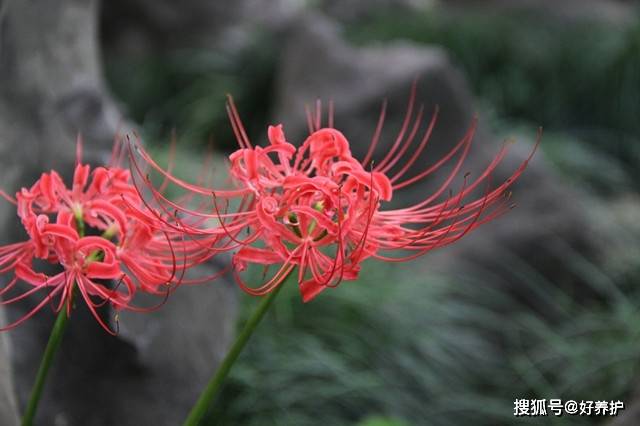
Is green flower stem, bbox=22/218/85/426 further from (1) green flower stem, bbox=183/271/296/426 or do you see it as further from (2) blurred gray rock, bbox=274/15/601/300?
(2) blurred gray rock, bbox=274/15/601/300

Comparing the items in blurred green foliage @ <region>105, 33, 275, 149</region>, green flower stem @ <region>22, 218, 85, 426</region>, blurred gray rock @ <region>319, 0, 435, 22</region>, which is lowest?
green flower stem @ <region>22, 218, 85, 426</region>

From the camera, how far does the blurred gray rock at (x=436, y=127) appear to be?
292 cm

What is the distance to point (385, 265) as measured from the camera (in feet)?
9.25

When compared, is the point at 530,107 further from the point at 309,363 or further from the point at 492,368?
the point at 309,363

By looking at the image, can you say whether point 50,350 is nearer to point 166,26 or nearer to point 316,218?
point 316,218

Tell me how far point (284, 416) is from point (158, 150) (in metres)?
1.54

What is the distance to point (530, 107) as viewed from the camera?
192 inches

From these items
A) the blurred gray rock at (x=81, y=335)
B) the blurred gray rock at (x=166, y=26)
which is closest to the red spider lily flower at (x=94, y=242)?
the blurred gray rock at (x=81, y=335)

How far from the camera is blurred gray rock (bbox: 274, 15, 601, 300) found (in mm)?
2916

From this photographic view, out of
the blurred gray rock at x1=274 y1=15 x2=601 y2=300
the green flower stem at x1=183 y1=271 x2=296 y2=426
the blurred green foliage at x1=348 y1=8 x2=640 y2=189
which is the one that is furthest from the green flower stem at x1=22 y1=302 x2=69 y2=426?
the blurred green foliage at x1=348 y1=8 x2=640 y2=189

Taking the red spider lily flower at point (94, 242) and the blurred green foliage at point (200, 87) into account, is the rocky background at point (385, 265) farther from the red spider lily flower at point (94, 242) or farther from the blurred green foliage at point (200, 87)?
the red spider lily flower at point (94, 242)

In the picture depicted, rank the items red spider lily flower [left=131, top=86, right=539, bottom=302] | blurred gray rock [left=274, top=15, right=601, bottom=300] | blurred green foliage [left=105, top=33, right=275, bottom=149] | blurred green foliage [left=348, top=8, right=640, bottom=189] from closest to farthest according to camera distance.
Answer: red spider lily flower [left=131, top=86, right=539, bottom=302] → blurred gray rock [left=274, top=15, right=601, bottom=300] → blurred green foliage [left=348, top=8, right=640, bottom=189] → blurred green foliage [left=105, top=33, right=275, bottom=149]

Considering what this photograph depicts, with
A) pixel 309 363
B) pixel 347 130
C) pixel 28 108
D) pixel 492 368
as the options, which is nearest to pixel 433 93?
pixel 347 130

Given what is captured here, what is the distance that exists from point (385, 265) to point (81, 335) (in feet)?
4.70
